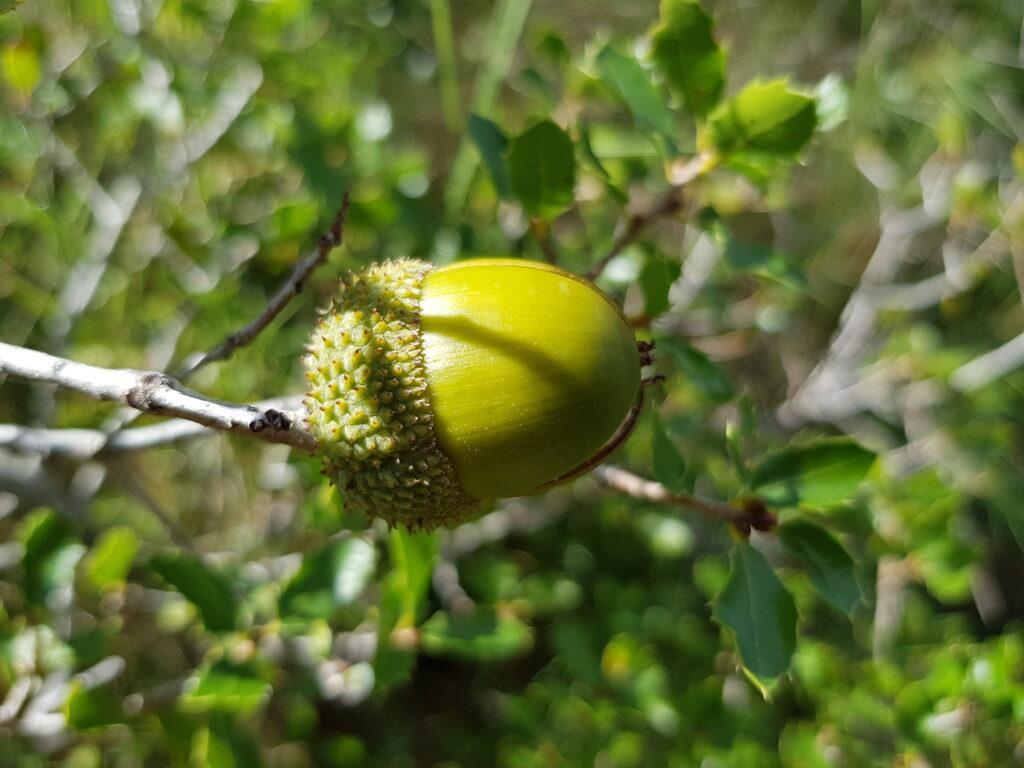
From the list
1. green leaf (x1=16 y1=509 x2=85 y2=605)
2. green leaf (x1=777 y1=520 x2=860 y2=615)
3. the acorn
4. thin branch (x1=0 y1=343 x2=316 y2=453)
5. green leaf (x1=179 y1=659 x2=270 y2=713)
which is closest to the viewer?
thin branch (x1=0 y1=343 x2=316 y2=453)

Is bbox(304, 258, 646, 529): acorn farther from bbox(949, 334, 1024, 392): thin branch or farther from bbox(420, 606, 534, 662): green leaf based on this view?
bbox(949, 334, 1024, 392): thin branch

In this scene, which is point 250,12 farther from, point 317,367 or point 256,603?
point 256,603

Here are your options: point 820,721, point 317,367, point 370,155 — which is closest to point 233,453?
point 370,155

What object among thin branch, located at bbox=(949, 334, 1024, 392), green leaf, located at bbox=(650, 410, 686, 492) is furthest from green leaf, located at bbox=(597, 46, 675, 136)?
thin branch, located at bbox=(949, 334, 1024, 392)

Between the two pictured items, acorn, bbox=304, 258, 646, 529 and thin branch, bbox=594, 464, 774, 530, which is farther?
thin branch, bbox=594, 464, 774, 530

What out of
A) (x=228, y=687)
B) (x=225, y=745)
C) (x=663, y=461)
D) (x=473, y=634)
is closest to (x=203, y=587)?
(x=228, y=687)

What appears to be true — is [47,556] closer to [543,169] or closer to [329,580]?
[329,580]
